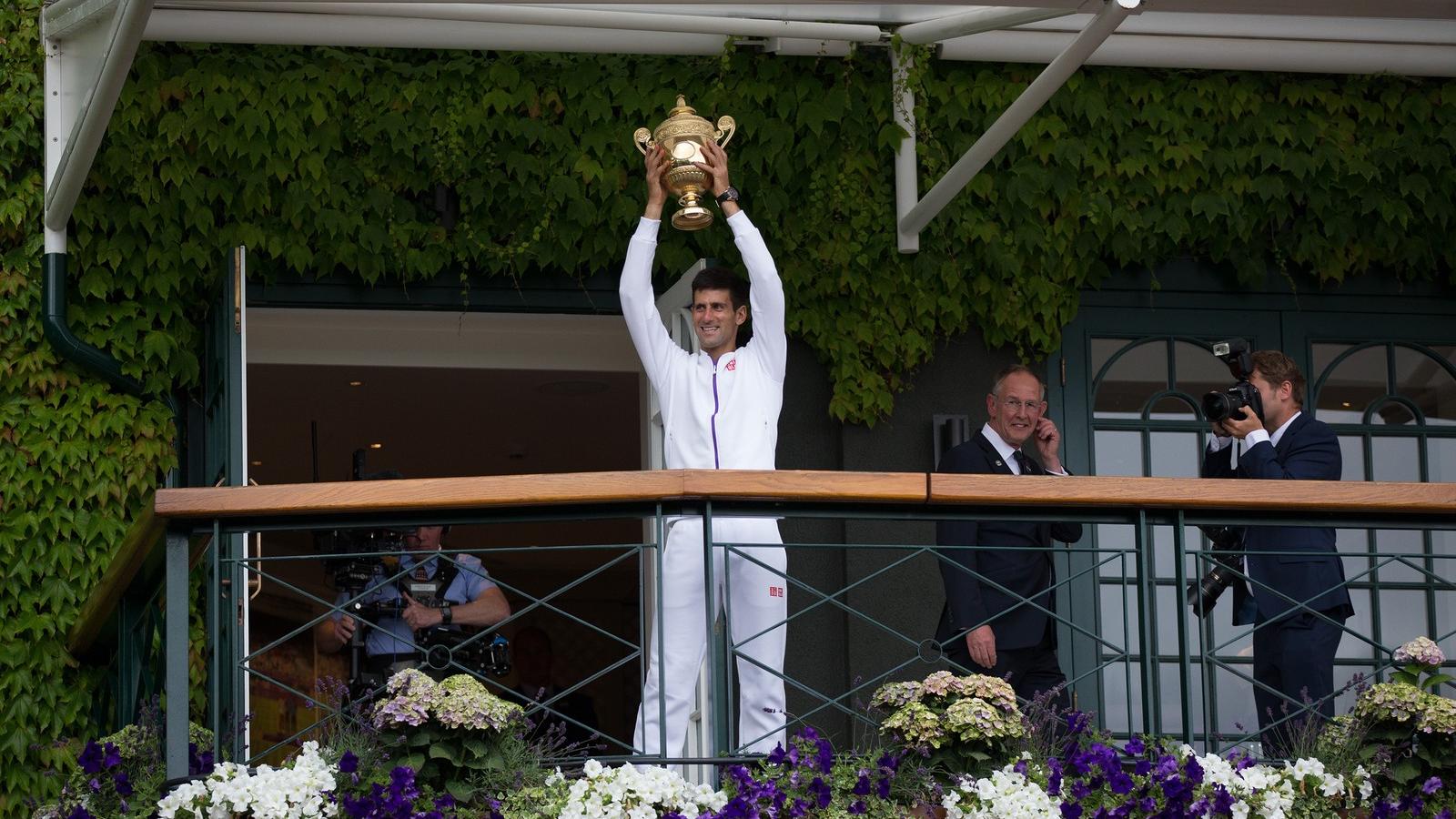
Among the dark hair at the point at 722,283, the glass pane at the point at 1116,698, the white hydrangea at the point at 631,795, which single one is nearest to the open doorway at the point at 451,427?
the dark hair at the point at 722,283

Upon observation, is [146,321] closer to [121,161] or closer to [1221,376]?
[121,161]

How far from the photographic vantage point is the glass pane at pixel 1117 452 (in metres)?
7.35

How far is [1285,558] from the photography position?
17.4ft

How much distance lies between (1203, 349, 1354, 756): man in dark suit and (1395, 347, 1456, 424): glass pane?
2.19 m

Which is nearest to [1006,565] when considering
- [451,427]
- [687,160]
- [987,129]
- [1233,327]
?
[687,160]

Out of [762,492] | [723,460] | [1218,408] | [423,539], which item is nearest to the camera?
[762,492]

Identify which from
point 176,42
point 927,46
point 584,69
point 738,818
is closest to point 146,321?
point 176,42

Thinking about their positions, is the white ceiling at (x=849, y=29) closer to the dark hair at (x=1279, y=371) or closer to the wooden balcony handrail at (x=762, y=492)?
the dark hair at (x=1279, y=371)

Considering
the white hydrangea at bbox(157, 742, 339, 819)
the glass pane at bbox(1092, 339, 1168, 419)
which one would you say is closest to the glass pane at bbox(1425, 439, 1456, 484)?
the glass pane at bbox(1092, 339, 1168, 419)

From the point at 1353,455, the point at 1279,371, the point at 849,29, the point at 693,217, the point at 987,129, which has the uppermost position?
the point at 849,29

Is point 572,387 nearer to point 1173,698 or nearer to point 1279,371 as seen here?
point 1173,698

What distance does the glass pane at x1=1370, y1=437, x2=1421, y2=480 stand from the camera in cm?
756

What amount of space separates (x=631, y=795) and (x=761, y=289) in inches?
65.5

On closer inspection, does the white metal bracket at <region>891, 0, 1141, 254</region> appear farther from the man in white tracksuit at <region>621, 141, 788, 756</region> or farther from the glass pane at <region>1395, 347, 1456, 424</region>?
the glass pane at <region>1395, 347, 1456, 424</region>
